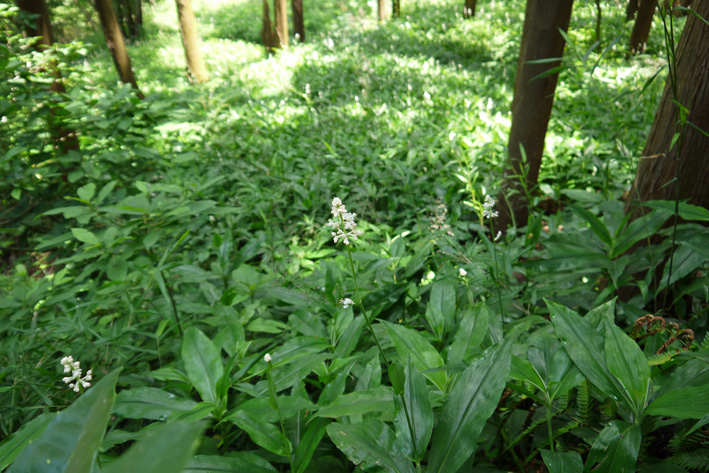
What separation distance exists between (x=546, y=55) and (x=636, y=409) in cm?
289

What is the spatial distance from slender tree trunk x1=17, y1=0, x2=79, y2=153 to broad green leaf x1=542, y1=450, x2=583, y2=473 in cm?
354

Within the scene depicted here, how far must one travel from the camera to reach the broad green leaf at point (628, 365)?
86 cm

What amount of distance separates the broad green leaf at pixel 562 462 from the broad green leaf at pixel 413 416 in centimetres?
23

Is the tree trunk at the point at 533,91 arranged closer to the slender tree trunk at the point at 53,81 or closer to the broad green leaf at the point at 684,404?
the broad green leaf at the point at 684,404

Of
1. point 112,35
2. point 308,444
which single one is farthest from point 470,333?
point 112,35

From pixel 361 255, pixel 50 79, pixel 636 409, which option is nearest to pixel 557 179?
pixel 361 255

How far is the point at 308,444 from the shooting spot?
0.96m

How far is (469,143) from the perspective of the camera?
4.32 meters

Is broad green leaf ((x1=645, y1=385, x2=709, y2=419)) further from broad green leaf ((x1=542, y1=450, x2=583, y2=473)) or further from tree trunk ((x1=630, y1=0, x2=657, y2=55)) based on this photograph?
tree trunk ((x1=630, y1=0, x2=657, y2=55))

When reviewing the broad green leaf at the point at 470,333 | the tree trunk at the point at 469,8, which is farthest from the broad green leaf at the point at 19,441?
the tree trunk at the point at 469,8

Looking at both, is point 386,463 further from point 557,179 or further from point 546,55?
point 557,179

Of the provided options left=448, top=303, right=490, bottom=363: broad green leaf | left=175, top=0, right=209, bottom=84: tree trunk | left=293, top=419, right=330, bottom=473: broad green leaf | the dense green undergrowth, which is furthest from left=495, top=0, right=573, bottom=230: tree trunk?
left=175, top=0, right=209, bottom=84: tree trunk

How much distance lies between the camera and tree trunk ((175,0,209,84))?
7.08m

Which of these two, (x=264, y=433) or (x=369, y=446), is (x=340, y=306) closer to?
(x=264, y=433)
